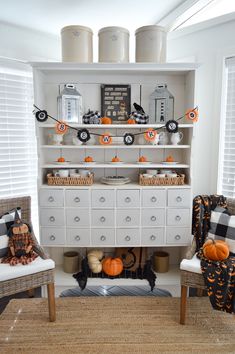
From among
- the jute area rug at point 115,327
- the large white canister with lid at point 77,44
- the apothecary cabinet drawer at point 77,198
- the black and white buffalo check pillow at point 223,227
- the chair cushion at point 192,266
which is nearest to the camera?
the jute area rug at point 115,327

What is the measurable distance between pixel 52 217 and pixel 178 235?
108 cm

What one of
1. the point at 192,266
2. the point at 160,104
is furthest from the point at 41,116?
the point at 192,266

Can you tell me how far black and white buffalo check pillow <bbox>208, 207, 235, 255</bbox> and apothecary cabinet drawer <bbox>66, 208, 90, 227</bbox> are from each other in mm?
993

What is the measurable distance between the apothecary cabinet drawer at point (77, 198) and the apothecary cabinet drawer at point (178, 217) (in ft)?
2.31

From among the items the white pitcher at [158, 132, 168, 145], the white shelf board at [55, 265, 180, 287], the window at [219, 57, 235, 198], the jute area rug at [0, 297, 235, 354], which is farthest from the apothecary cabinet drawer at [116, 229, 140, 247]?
the window at [219, 57, 235, 198]

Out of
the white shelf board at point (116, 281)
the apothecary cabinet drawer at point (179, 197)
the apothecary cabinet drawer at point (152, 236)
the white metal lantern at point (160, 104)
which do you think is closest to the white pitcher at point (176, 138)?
the white metal lantern at point (160, 104)

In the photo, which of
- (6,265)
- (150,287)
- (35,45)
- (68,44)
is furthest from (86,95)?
(150,287)

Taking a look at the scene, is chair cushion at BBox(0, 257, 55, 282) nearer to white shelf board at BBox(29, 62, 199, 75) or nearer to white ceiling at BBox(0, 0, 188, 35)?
white shelf board at BBox(29, 62, 199, 75)

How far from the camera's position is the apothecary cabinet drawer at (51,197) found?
89.1 inches

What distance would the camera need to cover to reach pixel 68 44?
218 centimetres

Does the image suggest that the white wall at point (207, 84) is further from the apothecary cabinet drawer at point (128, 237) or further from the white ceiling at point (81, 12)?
the apothecary cabinet drawer at point (128, 237)

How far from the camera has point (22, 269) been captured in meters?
1.82

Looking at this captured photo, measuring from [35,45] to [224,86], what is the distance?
1.75m

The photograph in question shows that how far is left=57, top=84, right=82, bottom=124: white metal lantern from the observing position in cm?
233
